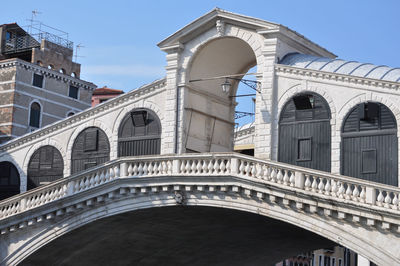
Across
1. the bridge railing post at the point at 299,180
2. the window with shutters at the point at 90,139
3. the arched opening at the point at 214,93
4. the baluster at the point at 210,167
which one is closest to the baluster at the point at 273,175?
the bridge railing post at the point at 299,180

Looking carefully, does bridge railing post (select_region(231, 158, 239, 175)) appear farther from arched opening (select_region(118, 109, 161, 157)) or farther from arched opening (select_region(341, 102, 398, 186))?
arched opening (select_region(118, 109, 161, 157))

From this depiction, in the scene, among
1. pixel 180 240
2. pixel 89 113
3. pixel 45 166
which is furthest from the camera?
pixel 45 166

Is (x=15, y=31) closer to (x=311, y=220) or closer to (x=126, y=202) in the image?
(x=126, y=202)

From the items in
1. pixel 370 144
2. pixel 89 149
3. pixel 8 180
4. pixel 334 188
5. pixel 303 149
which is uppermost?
pixel 370 144

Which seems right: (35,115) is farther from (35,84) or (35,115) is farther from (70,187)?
(70,187)

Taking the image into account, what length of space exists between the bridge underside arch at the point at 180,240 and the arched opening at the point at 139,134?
129 inches

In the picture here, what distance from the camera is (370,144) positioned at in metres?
32.8

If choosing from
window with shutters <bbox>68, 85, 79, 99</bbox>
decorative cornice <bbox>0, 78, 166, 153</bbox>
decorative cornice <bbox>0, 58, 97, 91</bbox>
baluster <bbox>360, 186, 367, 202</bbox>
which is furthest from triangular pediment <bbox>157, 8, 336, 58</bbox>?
window with shutters <bbox>68, 85, 79, 99</bbox>

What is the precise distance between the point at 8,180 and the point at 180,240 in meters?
9.24

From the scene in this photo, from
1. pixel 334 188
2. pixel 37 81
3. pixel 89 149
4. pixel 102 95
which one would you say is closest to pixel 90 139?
pixel 89 149

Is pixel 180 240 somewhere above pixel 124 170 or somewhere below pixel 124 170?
below

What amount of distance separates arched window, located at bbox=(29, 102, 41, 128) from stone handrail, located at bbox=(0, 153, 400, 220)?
10.9m

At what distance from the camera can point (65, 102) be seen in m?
51.2

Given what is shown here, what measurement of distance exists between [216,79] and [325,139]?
23.3 ft
